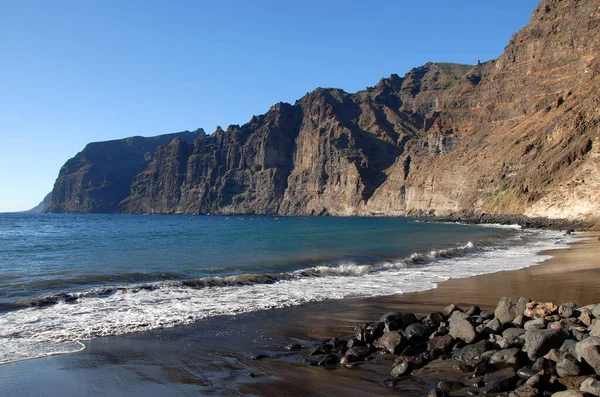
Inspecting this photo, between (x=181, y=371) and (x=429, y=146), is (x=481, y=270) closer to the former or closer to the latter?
(x=181, y=371)

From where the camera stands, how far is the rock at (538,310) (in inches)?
358

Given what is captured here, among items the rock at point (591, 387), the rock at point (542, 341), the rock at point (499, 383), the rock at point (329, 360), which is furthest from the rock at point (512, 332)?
the rock at point (329, 360)

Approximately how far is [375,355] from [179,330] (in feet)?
15.6

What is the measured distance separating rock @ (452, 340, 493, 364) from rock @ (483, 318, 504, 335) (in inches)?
30.3

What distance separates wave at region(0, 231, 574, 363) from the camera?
32.7ft

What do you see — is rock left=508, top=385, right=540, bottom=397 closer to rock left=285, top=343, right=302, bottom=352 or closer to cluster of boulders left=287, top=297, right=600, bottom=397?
cluster of boulders left=287, top=297, right=600, bottom=397

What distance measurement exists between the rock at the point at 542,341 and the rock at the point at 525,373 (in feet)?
2.11

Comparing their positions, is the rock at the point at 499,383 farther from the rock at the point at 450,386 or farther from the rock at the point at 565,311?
the rock at the point at 565,311

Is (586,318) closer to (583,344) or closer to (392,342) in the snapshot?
(583,344)

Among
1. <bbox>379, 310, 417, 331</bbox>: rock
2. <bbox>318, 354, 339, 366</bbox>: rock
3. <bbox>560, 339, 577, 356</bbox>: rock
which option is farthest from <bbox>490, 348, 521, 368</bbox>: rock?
<bbox>318, 354, 339, 366</bbox>: rock

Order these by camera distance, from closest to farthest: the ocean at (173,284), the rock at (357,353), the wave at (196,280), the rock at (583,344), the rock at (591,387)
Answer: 1. the rock at (591,387)
2. the rock at (583,344)
3. the rock at (357,353)
4. the ocean at (173,284)
5. the wave at (196,280)

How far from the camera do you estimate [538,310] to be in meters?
9.19

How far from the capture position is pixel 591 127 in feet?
235

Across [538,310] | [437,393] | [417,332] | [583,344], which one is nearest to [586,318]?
[538,310]
